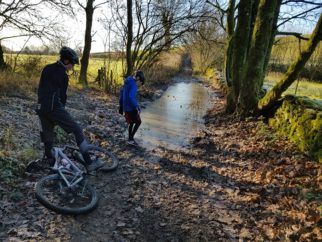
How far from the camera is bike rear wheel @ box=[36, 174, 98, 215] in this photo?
537cm

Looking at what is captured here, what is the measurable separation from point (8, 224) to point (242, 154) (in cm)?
605

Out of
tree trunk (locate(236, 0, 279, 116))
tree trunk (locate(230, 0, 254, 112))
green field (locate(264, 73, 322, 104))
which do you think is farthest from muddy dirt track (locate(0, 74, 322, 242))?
green field (locate(264, 73, 322, 104))

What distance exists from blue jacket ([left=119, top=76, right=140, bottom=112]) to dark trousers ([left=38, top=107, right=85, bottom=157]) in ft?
10.3

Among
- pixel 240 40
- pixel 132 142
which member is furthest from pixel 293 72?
pixel 132 142

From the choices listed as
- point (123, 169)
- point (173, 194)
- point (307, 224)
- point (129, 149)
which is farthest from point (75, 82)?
point (307, 224)

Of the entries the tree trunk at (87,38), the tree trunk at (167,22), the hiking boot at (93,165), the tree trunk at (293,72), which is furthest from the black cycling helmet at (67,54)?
the tree trunk at (167,22)

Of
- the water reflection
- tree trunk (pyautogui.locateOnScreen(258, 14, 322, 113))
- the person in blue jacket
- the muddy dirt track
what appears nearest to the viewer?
the muddy dirt track

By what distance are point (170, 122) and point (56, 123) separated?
836cm

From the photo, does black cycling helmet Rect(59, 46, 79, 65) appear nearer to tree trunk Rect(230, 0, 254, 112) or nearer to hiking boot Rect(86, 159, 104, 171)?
hiking boot Rect(86, 159, 104, 171)

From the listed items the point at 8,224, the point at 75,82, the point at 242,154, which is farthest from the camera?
the point at 75,82

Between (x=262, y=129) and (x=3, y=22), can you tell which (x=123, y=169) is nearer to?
(x=262, y=129)

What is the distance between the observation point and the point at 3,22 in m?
16.2

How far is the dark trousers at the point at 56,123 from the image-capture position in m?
5.78

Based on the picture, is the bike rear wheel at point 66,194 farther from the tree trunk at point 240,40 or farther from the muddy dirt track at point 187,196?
the tree trunk at point 240,40
